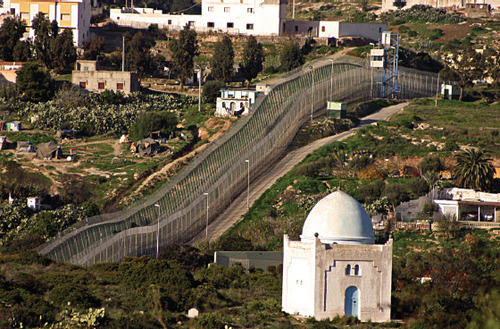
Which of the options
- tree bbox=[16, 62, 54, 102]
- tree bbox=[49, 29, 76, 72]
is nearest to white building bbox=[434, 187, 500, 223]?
tree bbox=[16, 62, 54, 102]

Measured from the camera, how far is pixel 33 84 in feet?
363

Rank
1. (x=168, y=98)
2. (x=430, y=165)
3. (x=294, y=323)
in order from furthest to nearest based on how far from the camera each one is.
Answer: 1. (x=168, y=98)
2. (x=430, y=165)
3. (x=294, y=323)

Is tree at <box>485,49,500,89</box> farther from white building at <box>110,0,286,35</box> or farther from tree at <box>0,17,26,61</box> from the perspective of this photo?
tree at <box>0,17,26,61</box>

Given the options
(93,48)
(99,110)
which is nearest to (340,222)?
(99,110)

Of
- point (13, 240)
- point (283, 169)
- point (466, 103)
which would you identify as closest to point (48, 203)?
point (13, 240)

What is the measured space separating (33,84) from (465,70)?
48.1 meters

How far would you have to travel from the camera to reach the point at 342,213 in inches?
2008

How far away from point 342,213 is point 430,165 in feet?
134

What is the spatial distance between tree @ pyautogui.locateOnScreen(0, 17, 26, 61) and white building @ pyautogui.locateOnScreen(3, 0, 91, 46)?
3.74 m

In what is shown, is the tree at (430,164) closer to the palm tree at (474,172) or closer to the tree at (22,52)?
the palm tree at (474,172)

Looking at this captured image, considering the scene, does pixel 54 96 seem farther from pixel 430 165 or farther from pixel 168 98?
pixel 430 165

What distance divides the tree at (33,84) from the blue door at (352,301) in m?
65.7

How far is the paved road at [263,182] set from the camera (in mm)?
77938

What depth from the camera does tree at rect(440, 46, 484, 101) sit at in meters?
123
